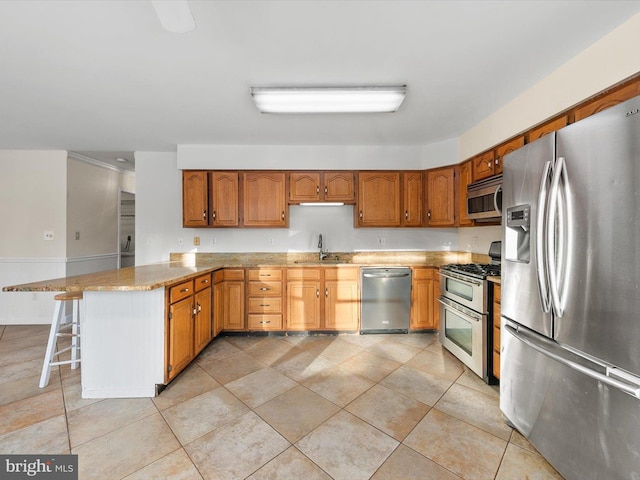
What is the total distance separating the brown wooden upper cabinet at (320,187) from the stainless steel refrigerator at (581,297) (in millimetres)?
2040

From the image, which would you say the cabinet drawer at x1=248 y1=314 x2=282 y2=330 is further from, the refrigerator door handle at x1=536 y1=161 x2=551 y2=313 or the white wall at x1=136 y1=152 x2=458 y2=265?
the refrigerator door handle at x1=536 y1=161 x2=551 y2=313

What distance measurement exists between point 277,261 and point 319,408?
2.10 m

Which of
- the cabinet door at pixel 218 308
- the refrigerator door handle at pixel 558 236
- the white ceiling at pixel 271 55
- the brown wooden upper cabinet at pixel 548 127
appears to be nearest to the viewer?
the refrigerator door handle at pixel 558 236

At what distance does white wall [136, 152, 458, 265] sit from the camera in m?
3.72

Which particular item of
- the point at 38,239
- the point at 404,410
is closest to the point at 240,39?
the point at 404,410

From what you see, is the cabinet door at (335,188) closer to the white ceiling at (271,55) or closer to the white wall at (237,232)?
the white wall at (237,232)

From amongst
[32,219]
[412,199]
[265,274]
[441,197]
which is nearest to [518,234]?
[441,197]

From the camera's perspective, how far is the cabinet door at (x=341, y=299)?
325 centimetres

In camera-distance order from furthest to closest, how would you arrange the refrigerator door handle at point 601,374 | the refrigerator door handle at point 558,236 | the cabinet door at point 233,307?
the cabinet door at point 233,307
the refrigerator door handle at point 558,236
the refrigerator door handle at point 601,374

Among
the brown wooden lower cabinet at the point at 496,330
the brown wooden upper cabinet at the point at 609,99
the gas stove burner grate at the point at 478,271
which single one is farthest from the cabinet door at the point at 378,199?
the brown wooden upper cabinet at the point at 609,99

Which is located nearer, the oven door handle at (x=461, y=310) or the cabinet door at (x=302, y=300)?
the oven door handle at (x=461, y=310)

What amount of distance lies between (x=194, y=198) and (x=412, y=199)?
2863 millimetres

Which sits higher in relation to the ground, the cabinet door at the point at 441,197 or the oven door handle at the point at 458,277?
the cabinet door at the point at 441,197

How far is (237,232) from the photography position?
374cm
